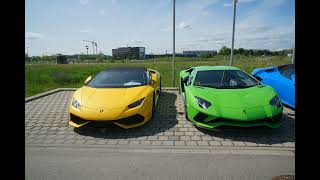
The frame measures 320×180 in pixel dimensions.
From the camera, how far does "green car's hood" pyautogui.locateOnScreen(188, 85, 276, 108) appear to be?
14.0ft

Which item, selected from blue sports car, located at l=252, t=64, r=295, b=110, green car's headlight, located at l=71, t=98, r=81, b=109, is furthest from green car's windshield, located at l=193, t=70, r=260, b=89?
green car's headlight, located at l=71, t=98, r=81, b=109

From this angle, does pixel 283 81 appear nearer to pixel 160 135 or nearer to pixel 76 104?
pixel 160 135

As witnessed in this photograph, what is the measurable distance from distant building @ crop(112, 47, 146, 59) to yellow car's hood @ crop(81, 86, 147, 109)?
76.2 meters

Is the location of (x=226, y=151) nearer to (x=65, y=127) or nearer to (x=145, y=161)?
(x=145, y=161)

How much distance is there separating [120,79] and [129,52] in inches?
3161

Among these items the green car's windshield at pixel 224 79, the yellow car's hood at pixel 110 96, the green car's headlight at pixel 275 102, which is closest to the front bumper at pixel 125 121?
the yellow car's hood at pixel 110 96

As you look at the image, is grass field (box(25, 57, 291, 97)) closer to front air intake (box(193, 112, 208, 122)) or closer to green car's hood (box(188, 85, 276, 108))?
front air intake (box(193, 112, 208, 122))

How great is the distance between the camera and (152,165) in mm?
3150

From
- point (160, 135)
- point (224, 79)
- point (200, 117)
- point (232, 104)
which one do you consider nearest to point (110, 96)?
point (160, 135)
